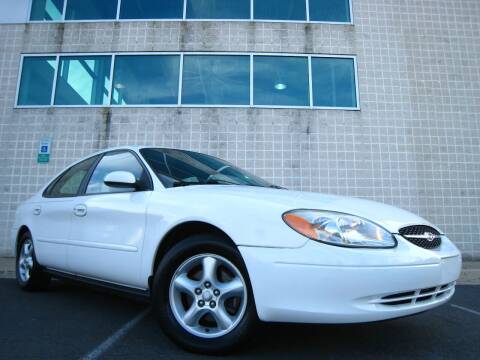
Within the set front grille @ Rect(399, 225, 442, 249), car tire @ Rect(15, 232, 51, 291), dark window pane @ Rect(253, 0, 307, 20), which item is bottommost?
car tire @ Rect(15, 232, 51, 291)

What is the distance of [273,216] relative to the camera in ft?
6.51

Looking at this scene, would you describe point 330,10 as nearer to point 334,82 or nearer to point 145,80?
point 334,82

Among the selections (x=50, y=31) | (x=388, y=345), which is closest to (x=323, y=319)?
(x=388, y=345)

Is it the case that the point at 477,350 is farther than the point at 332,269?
Yes

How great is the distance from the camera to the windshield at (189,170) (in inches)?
105

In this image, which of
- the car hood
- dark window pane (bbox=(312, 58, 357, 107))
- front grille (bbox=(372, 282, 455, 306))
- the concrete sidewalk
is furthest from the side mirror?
dark window pane (bbox=(312, 58, 357, 107))

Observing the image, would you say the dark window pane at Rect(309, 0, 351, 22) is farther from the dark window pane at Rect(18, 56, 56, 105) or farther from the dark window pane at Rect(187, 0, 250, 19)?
the dark window pane at Rect(18, 56, 56, 105)

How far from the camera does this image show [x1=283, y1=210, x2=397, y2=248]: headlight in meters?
1.87

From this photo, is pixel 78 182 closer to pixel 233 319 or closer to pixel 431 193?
pixel 233 319

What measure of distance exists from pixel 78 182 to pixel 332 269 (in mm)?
2681

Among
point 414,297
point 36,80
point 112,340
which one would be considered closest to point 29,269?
point 112,340

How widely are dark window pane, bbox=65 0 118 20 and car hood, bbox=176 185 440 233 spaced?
8.32 metres

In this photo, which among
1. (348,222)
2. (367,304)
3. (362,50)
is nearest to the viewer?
(367,304)

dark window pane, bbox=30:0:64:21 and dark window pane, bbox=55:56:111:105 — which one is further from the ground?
dark window pane, bbox=30:0:64:21
